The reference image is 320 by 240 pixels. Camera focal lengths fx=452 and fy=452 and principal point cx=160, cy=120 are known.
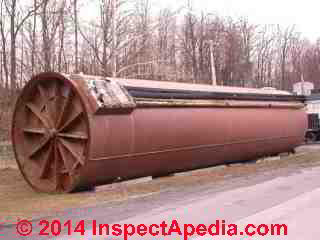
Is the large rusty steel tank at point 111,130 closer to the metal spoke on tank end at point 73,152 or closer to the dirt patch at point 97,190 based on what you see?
the metal spoke on tank end at point 73,152

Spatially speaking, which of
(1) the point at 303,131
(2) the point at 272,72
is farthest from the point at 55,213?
(2) the point at 272,72

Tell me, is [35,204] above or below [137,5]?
below

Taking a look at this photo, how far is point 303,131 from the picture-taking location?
58.1ft

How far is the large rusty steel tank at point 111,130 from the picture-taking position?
9.70m

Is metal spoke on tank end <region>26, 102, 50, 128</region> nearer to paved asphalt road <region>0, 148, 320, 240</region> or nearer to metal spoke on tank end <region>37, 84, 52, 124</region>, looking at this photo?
metal spoke on tank end <region>37, 84, 52, 124</region>

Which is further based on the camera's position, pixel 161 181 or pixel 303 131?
pixel 303 131

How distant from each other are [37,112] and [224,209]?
546 centimetres

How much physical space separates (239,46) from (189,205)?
4498cm

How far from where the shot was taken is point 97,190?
1007 cm

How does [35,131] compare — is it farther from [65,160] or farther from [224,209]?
[224,209]

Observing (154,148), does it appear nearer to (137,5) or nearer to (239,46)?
(137,5)

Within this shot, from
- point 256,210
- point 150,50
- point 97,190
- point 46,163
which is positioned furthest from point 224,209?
point 150,50

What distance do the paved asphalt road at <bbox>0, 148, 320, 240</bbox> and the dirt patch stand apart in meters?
0.51

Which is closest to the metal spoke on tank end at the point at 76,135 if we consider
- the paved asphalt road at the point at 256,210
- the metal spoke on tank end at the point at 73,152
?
the metal spoke on tank end at the point at 73,152
